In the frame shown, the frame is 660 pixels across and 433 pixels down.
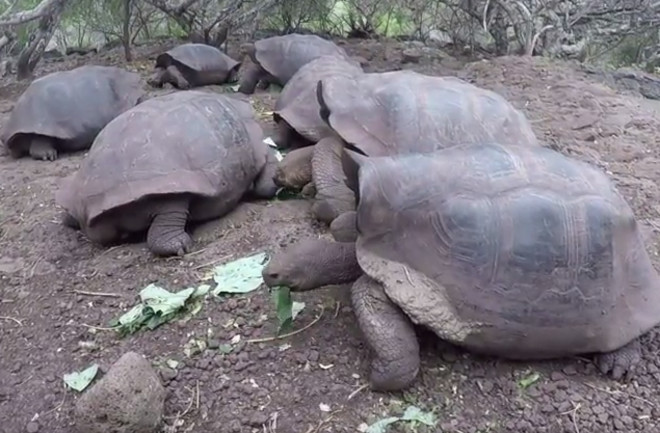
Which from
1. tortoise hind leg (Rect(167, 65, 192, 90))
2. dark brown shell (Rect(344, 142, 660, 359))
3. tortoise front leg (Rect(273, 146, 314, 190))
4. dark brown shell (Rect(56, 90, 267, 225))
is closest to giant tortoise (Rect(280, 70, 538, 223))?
tortoise front leg (Rect(273, 146, 314, 190))

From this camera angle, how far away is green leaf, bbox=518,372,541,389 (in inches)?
108

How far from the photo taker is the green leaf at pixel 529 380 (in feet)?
9.00

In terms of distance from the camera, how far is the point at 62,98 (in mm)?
5266

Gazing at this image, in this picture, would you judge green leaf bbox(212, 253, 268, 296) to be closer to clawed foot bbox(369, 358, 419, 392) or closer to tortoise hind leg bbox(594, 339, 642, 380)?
clawed foot bbox(369, 358, 419, 392)

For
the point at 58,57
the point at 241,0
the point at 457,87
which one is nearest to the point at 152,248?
the point at 457,87

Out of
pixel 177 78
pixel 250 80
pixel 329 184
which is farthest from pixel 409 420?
pixel 177 78

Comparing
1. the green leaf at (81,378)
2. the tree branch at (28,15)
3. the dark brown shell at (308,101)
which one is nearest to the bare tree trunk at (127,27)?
the tree branch at (28,15)

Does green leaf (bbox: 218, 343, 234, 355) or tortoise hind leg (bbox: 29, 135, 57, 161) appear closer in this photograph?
green leaf (bbox: 218, 343, 234, 355)

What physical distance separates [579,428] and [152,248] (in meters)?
1.96

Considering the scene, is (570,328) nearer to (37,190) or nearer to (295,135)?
(295,135)

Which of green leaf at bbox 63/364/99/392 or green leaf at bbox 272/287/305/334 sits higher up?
green leaf at bbox 272/287/305/334

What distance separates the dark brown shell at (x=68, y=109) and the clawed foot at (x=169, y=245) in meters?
1.95

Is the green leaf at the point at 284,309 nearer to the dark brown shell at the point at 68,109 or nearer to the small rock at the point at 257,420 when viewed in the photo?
the small rock at the point at 257,420

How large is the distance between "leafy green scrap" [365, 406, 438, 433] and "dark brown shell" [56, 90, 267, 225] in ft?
4.83
